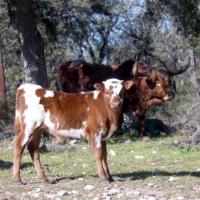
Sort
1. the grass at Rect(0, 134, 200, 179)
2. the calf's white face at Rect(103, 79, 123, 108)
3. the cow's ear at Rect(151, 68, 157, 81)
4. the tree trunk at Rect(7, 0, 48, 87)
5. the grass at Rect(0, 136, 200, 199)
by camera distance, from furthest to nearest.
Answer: the cow's ear at Rect(151, 68, 157, 81) → the tree trunk at Rect(7, 0, 48, 87) → the grass at Rect(0, 134, 200, 179) → the calf's white face at Rect(103, 79, 123, 108) → the grass at Rect(0, 136, 200, 199)

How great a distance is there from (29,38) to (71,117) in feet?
28.3

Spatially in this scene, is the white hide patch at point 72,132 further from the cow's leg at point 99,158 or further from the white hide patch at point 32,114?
the white hide patch at point 32,114

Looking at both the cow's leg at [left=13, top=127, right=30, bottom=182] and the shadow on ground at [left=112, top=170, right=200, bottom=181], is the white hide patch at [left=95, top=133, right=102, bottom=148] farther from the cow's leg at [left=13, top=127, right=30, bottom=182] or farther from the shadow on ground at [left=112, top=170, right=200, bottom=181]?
the cow's leg at [left=13, top=127, right=30, bottom=182]

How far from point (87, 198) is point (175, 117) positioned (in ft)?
48.0

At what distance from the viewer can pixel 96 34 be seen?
28.9 metres

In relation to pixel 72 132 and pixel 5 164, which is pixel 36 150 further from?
pixel 5 164

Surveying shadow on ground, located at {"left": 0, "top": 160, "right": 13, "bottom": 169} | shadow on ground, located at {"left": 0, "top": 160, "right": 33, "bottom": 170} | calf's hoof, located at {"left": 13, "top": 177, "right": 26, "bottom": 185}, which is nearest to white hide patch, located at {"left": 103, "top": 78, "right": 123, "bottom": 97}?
calf's hoof, located at {"left": 13, "top": 177, "right": 26, "bottom": 185}

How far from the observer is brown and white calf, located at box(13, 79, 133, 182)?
945 centimetres

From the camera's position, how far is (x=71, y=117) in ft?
31.5

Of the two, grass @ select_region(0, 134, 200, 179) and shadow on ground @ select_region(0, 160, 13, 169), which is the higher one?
shadow on ground @ select_region(0, 160, 13, 169)

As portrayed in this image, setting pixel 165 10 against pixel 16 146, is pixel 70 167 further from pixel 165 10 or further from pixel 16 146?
pixel 165 10

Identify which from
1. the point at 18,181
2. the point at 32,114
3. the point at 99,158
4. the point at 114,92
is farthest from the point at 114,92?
the point at 18,181

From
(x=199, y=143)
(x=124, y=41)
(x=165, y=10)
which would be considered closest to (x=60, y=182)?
(x=199, y=143)

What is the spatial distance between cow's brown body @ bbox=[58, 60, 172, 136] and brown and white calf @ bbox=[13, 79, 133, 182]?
8.76m
